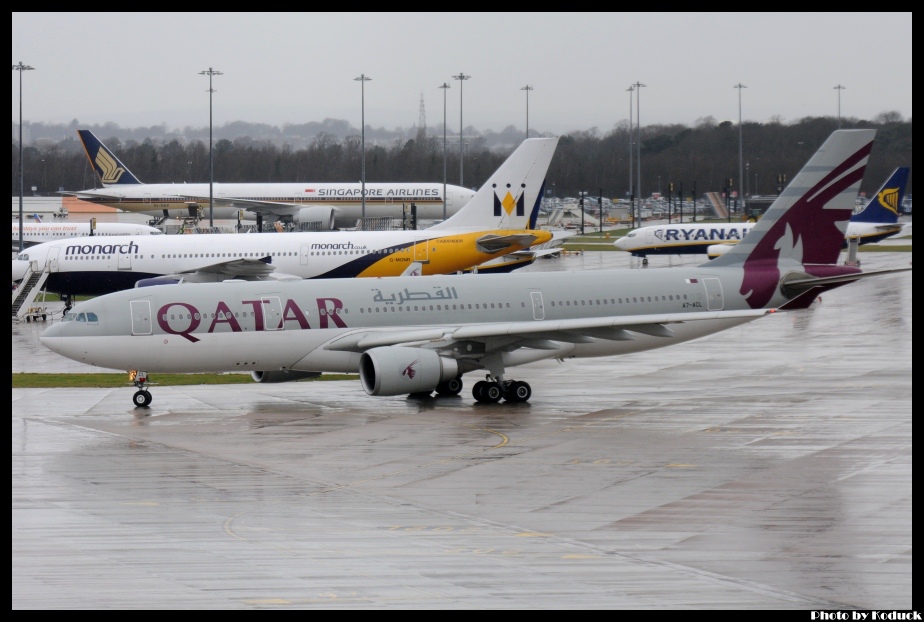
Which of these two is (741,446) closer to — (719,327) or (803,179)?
(719,327)

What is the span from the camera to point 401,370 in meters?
31.1

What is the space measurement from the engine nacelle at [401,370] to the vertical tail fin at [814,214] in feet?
35.9

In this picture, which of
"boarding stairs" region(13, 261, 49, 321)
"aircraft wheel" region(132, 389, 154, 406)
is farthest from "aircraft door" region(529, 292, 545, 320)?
"boarding stairs" region(13, 261, 49, 321)

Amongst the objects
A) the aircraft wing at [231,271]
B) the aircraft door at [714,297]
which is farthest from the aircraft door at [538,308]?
the aircraft wing at [231,271]

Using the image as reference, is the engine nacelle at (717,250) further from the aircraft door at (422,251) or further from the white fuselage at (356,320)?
the white fuselage at (356,320)

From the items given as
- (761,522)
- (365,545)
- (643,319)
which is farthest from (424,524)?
(643,319)

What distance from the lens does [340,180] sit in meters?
173

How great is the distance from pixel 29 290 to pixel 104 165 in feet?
176

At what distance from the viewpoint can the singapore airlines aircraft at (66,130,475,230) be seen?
353 feet

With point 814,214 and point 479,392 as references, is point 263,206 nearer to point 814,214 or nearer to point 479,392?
point 814,214

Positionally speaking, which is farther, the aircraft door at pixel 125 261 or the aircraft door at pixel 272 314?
the aircraft door at pixel 125 261

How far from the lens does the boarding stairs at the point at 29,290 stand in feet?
189

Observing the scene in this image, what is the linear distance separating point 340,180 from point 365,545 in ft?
517

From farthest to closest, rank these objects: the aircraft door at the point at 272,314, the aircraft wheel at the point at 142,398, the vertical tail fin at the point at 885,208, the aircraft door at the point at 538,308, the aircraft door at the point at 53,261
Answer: the vertical tail fin at the point at 885,208
the aircraft door at the point at 53,261
the aircraft door at the point at 538,308
the aircraft wheel at the point at 142,398
the aircraft door at the point at 272,314
